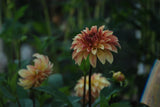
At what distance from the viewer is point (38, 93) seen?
2.53ft

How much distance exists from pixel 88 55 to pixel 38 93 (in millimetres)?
278

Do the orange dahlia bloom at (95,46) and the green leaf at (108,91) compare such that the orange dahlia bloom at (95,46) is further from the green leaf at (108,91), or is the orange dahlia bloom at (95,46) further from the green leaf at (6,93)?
the green leaf at (6,93)

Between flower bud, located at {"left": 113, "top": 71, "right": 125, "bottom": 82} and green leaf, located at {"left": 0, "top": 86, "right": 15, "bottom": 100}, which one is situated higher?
green leaf, located at {"left": 0, "top": 86, "right": 15, "bottom": 100}

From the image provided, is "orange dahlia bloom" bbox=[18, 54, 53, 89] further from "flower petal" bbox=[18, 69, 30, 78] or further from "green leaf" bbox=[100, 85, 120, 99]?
"green leaf" bbox=[100, 85, 120, 99]

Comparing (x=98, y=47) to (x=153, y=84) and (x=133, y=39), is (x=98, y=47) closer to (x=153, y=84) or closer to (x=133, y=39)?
(x=153, y=84)

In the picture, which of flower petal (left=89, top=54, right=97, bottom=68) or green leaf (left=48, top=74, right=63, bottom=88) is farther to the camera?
green leaf (left=48, top=74, right=63, bottom=88)

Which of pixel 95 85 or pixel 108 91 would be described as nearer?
pixel 108 91

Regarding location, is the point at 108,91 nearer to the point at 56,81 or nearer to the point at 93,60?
the point at 93,60

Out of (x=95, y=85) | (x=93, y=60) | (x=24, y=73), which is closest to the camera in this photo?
(x=93, y=60)

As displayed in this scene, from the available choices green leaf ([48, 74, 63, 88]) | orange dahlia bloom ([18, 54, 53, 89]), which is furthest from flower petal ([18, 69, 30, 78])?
green leaf ([48, 74, 63, 88])

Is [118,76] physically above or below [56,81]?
below

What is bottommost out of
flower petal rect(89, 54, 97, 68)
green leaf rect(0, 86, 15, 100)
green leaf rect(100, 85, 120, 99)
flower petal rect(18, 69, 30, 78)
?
green leaf rect(100, 85, 120, 99)

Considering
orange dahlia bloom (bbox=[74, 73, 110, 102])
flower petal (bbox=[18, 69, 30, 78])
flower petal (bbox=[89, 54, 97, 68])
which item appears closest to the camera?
flower petal (bbox=[89, 54, 97, 68])

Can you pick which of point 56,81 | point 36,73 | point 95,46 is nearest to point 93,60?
point 95,46
